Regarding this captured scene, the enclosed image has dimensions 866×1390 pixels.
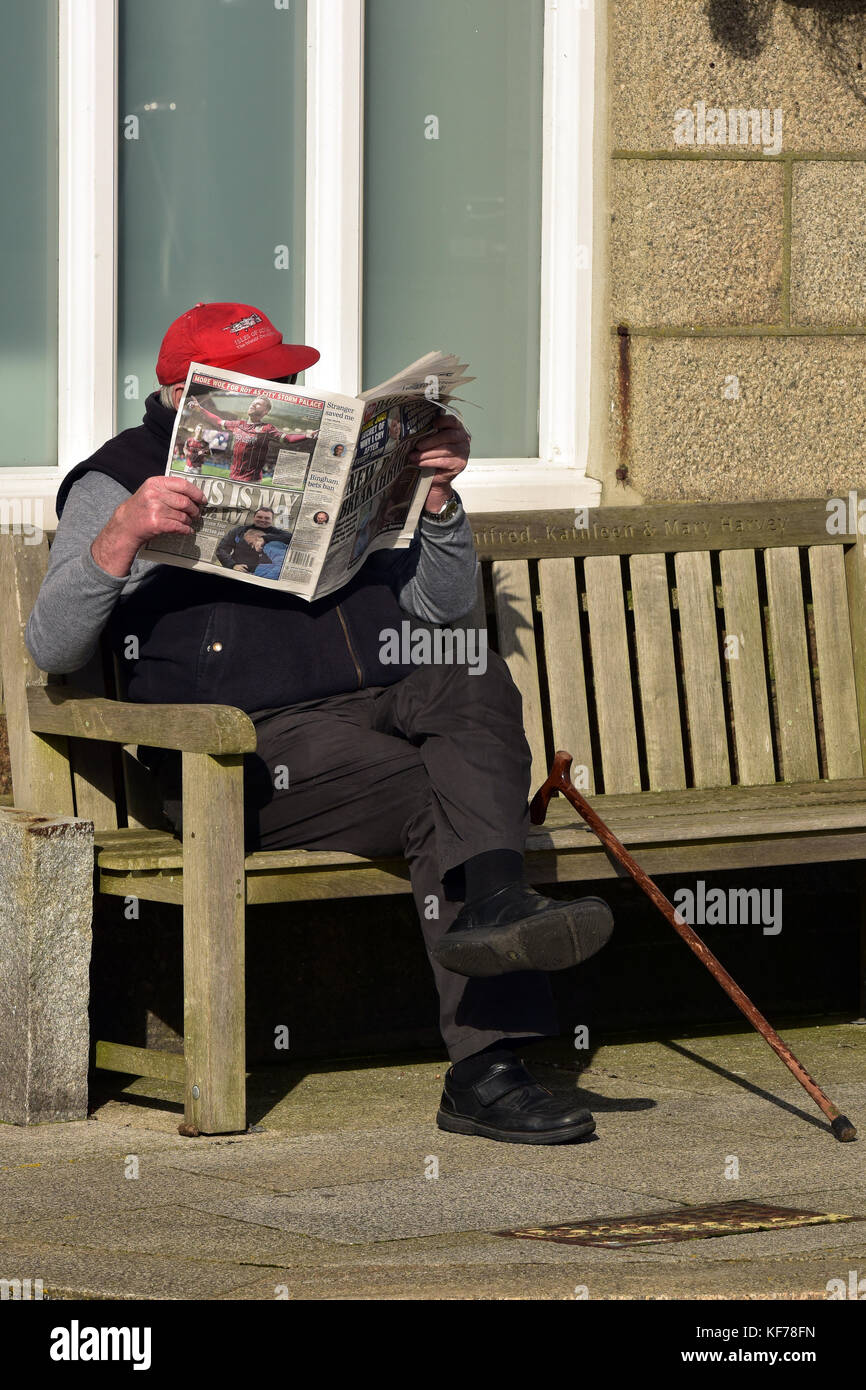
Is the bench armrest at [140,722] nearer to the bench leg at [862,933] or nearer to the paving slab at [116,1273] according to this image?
the paving slab at [116,1273]

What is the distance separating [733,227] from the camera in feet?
16.3

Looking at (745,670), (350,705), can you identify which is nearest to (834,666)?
(745,670)

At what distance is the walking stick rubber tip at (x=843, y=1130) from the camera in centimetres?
363

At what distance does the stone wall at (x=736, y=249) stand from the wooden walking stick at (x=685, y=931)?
4.27 ft

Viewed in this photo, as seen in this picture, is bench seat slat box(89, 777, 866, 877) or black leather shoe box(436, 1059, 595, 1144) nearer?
black leather shoe box(436, 1059, 595, 1144)

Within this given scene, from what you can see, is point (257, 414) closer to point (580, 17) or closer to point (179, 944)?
point (179, 944)

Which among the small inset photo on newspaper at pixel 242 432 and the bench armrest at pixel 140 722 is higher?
the small inset photo on newspaper at pixel 242 432

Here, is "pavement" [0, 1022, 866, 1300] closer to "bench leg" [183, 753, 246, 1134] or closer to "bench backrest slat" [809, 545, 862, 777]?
"bench leg" [183, 753, 246, 1134]

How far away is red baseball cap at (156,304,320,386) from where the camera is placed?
12.3 ft

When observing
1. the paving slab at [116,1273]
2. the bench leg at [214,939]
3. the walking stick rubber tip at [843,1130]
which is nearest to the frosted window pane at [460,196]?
the bench leg at [214,939]

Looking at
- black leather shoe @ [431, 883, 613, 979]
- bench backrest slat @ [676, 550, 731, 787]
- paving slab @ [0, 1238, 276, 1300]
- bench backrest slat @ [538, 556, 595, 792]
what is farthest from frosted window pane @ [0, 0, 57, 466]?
paving slab @ [0, 1238, 276, 1300]

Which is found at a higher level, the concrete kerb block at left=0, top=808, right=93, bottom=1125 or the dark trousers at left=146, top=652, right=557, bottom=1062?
the dark trousers at left=146, top=652, right=557, bottom=1062

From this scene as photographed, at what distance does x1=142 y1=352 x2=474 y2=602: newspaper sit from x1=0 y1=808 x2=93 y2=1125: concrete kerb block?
57 centimetres

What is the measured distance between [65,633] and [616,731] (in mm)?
1398
